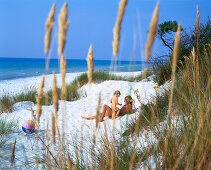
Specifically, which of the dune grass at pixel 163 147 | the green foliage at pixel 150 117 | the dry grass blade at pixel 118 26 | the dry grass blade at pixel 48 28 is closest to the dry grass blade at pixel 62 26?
the dry grass blade at pixel 48 28

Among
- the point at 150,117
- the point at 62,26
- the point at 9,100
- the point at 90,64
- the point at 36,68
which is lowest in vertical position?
the point at 9,100

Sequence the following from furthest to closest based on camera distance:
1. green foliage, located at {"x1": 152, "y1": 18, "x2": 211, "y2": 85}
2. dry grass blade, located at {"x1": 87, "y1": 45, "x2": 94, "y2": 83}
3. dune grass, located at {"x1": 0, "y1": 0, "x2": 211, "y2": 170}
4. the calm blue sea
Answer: green foliage, located at {"x1": 152, "y1": 18, "x2": 211, "y2": 85}
the calm blue sea
dune grass, located at {"x1": 0, "y1": 0, "x2": 211, "y2": 170}
dry grass blade, located at {"x1": 87, "y1": 45, "x2": 94, "y2": 83}

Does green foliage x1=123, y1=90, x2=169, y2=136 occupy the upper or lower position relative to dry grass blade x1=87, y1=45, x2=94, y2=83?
lower

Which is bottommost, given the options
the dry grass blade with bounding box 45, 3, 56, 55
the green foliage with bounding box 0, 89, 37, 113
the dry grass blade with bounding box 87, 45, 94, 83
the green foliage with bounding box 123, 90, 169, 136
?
the green foliage with bounding box 0, 89, 37, 113

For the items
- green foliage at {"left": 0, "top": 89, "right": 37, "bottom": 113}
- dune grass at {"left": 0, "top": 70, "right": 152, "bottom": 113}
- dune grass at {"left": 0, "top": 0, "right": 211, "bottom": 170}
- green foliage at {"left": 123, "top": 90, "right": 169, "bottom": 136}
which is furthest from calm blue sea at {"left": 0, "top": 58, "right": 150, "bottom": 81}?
green foliage at {"left": 0, "top": 89, "right": 37, "bottom": 113}

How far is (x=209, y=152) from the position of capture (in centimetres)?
133

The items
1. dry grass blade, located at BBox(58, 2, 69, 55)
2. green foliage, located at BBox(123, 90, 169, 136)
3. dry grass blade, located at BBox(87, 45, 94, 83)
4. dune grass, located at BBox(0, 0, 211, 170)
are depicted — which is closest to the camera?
dry grass blade, located at BBox(58, 2, 69, 55)

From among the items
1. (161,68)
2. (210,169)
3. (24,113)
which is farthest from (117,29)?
(161,68)

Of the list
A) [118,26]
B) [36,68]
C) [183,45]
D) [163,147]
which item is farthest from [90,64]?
[36,68]

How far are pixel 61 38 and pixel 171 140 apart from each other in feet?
3.62

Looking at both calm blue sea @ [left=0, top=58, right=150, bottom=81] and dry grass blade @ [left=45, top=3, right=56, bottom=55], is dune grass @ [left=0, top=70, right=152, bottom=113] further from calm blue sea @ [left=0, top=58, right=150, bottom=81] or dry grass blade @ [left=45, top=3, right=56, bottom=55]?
dry grass blade @ [left=45, top=3, right=56, bottom=55]

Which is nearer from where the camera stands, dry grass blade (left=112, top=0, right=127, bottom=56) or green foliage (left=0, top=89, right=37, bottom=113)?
dry grass blade (left=112, top=0, right=127, bottom=56)

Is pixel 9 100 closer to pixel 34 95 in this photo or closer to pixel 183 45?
pixel 34 95

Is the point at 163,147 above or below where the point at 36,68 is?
above
